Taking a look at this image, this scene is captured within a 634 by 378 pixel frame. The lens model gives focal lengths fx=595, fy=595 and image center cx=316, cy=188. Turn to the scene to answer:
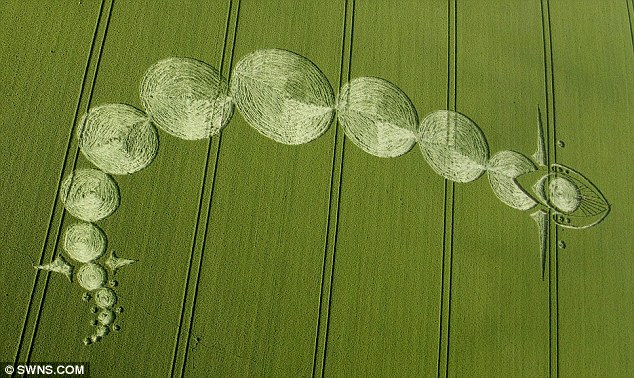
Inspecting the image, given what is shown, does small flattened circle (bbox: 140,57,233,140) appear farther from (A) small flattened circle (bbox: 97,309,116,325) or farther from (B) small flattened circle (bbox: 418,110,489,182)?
(B) small flattened circle (bbox: 418,110,489,182)

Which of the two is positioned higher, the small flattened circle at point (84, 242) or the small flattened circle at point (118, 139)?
the small flattened circle at point (118, 139)

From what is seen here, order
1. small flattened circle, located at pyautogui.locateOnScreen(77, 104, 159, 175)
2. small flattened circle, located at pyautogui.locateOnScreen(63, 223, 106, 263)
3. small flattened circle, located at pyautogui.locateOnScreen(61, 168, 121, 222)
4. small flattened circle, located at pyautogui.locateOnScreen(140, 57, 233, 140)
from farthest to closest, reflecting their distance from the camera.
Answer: small flattened circle, located at pyautogui.locateOnScreen(140, 57, 233, 140) → small flattened circle, located at pyautogui.locateOnScreen(77, 104, 159, 175) → small flattened circle, located at pyautogui.locateOnScreen(61, 168, 121, 222) → small flattened circle, located at pyautogui.locateOnScreen(63, 223, 106, 263)

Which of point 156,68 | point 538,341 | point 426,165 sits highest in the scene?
point 156,68

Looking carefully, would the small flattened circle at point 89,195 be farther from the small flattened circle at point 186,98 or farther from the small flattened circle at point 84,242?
the small flattened circle at point 186,98

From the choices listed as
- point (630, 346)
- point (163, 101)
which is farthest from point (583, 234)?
point (163, 101)

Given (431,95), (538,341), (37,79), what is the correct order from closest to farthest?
(37,79) < (538,341) < (431,95)

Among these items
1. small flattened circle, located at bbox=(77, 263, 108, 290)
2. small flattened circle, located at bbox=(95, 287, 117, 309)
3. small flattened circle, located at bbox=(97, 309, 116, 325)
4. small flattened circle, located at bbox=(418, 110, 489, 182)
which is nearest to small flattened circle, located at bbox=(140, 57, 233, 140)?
small flattened circle, located at bbox=(77, 263, 108, 290)

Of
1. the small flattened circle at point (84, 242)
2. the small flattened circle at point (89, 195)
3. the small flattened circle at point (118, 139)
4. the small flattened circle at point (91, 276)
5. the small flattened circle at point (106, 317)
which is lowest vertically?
the small flattened circle at point (106, 317)

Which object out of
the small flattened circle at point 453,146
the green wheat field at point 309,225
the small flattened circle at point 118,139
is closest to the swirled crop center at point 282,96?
the green wheat field at point 309,225

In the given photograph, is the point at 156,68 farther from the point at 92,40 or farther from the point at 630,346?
the point at 630,346
